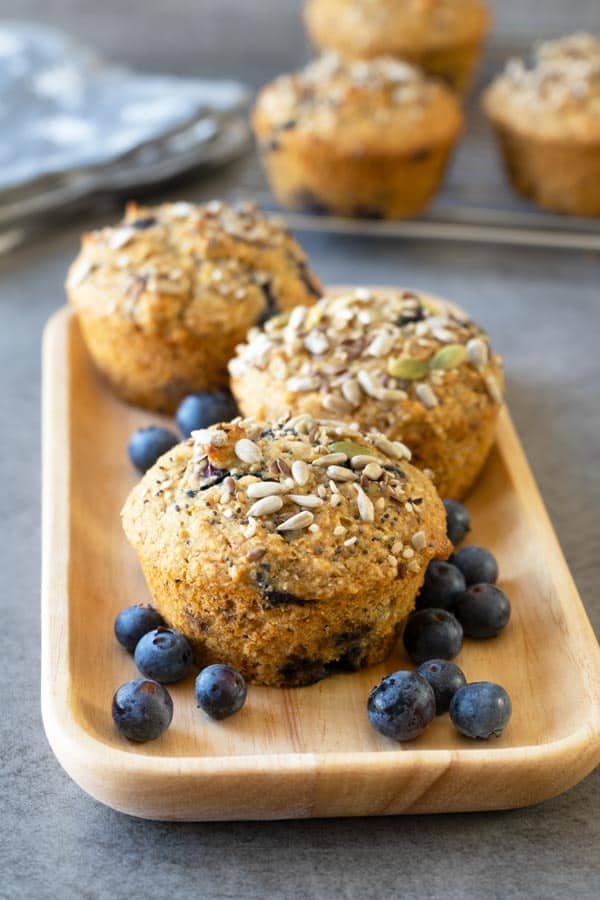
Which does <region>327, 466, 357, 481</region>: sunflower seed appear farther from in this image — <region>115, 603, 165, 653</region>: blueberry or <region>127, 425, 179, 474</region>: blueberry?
<region>127, 425, 179, 474</region>: blueberry

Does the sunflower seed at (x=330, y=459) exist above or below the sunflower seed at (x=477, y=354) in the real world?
above

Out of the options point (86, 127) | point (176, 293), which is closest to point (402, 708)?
point (176, 293)

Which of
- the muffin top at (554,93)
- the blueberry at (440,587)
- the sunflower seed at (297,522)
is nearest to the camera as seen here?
the sunflower seed at (297,522)

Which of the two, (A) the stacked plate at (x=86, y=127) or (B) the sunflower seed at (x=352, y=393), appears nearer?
(B) the sunflower seed at (x=352, y=393)

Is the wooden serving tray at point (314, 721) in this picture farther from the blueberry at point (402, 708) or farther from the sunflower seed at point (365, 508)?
the sunflower seed at point (365, 508)

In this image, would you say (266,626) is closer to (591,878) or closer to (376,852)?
(376,852)

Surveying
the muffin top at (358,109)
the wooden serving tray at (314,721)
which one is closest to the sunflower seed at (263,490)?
the wooden serving tray at (314,721)

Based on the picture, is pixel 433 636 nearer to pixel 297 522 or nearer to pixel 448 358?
pixel 297 522
